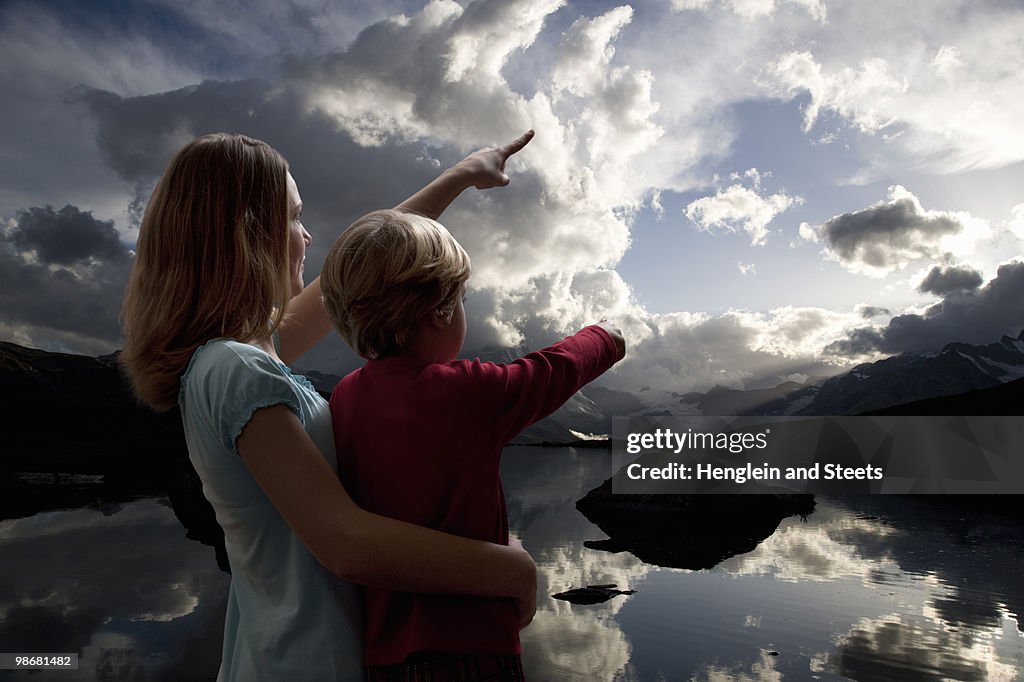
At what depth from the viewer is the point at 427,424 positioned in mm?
1271

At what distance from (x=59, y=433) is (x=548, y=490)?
5091 cm

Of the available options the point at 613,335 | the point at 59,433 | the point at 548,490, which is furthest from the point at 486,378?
the point at 59,433

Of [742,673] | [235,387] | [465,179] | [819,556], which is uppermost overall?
[465,179]

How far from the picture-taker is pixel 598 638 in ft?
119

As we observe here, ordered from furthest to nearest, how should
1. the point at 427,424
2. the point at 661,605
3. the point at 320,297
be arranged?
the point at 661,605 < the point at 320,297 < the point at 427,424

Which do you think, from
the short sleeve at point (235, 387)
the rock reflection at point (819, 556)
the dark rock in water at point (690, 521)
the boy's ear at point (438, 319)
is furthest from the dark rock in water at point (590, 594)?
the short sleeve at point (235, 387)

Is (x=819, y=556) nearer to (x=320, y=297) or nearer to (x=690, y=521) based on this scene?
(x=690, y=521)

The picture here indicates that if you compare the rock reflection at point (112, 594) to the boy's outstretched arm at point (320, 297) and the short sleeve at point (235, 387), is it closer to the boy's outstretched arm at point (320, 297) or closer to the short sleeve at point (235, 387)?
the boy's outstretched arm at point (320, 297)

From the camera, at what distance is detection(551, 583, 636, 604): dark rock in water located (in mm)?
36250

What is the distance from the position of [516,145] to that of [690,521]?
2557cm

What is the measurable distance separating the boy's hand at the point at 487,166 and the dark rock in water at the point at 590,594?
36.7m

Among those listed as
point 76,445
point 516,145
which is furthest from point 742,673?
point 76,445

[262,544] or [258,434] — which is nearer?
[258,434]

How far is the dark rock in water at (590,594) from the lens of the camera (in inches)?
A: 1427
